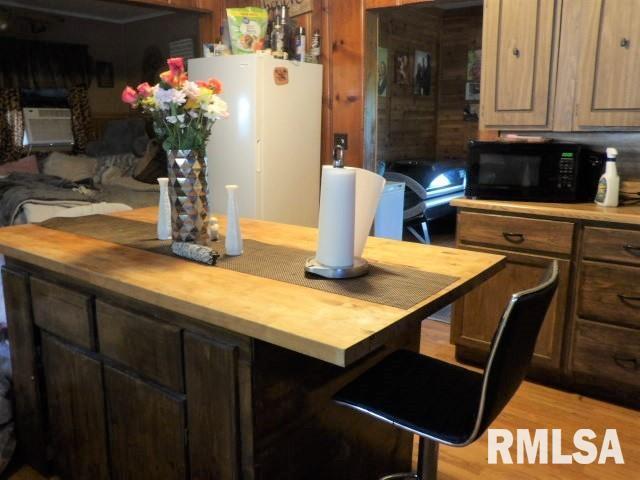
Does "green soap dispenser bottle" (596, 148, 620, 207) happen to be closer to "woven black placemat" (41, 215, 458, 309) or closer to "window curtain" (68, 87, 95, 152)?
"woven black placemat" (41, 215, 458, 309)

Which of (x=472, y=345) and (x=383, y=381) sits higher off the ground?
(x=383, y=381)

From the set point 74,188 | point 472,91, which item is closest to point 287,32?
point 74,188

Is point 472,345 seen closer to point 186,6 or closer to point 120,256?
point 120,256

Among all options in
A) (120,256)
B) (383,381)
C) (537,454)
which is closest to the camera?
(383,381)

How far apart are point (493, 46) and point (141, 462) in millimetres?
2482

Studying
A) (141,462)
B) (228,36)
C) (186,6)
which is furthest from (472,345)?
(186,6)

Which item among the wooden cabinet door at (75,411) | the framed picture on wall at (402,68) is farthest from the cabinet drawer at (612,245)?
the framed picture on wall at (402,68)

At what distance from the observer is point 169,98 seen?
5.43ft

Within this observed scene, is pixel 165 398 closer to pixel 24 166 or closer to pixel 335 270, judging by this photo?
pixel 335 270

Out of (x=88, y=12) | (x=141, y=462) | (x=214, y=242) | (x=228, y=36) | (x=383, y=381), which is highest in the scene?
(x=88, y=12)

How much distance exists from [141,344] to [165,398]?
16 cm

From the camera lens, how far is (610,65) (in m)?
2.60

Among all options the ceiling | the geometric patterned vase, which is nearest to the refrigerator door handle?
the geometric patterned vase

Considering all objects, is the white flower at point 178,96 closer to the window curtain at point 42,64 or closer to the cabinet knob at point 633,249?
the cabinet knob at point 633,249
